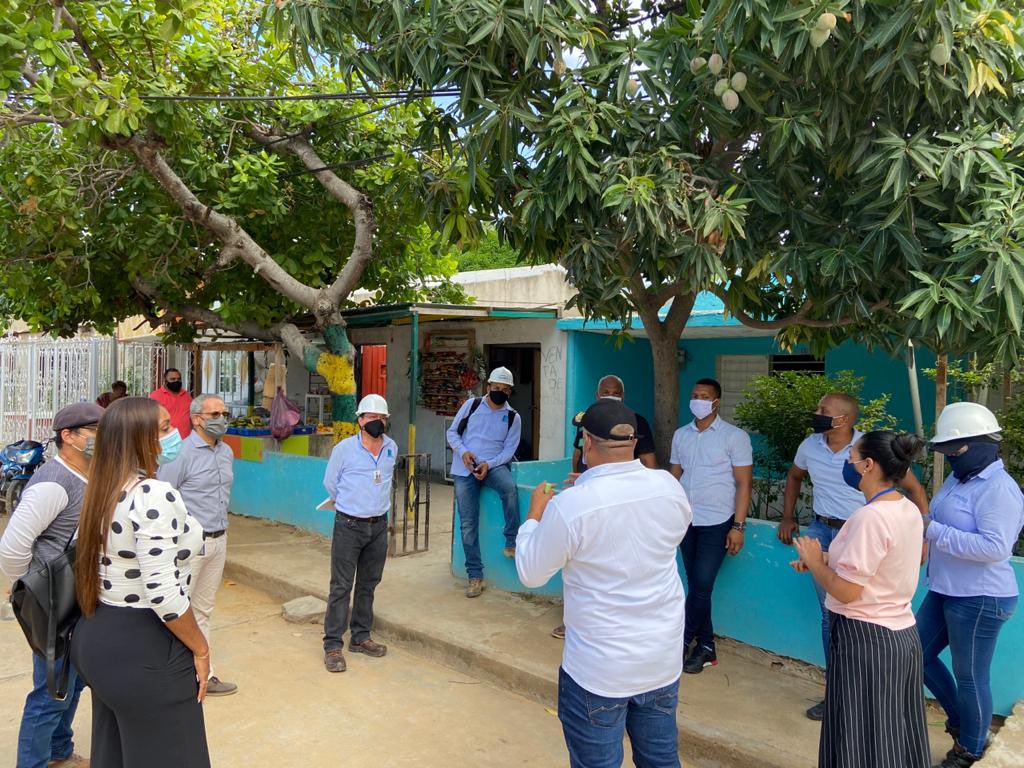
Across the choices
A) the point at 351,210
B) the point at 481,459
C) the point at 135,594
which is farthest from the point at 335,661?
the point at 351,210

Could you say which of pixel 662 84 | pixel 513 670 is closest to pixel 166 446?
pixel 513 670

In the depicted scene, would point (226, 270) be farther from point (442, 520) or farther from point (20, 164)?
point (442, 520)

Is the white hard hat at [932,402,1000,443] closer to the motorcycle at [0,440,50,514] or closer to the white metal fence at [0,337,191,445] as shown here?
the motorcycle at [0,440,50,514]

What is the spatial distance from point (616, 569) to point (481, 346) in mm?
9671

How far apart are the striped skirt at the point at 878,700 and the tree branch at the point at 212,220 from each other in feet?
21.0

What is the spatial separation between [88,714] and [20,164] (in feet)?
21.8

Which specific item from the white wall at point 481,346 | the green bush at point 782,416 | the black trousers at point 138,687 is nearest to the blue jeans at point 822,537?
the green bush at point 782,416

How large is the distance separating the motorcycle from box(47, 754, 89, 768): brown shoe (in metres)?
6.76

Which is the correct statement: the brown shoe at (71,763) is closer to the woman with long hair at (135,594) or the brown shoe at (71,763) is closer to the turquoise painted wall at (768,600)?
the woman with long hair at (135,594)

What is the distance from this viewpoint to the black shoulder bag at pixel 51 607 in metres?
2.95

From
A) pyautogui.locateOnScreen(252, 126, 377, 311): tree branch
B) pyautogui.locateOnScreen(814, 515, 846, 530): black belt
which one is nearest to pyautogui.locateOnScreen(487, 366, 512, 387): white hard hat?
pyautogui.locateOnScreen(252, 126, 377, 311): tree branch

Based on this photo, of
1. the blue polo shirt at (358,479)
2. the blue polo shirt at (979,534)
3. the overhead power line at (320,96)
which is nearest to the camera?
the blue polo shirt at (979,534)

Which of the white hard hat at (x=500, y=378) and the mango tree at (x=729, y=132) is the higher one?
the mango tree at (x=729, y=132)

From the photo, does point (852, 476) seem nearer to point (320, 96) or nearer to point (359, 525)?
point (359, 525)
